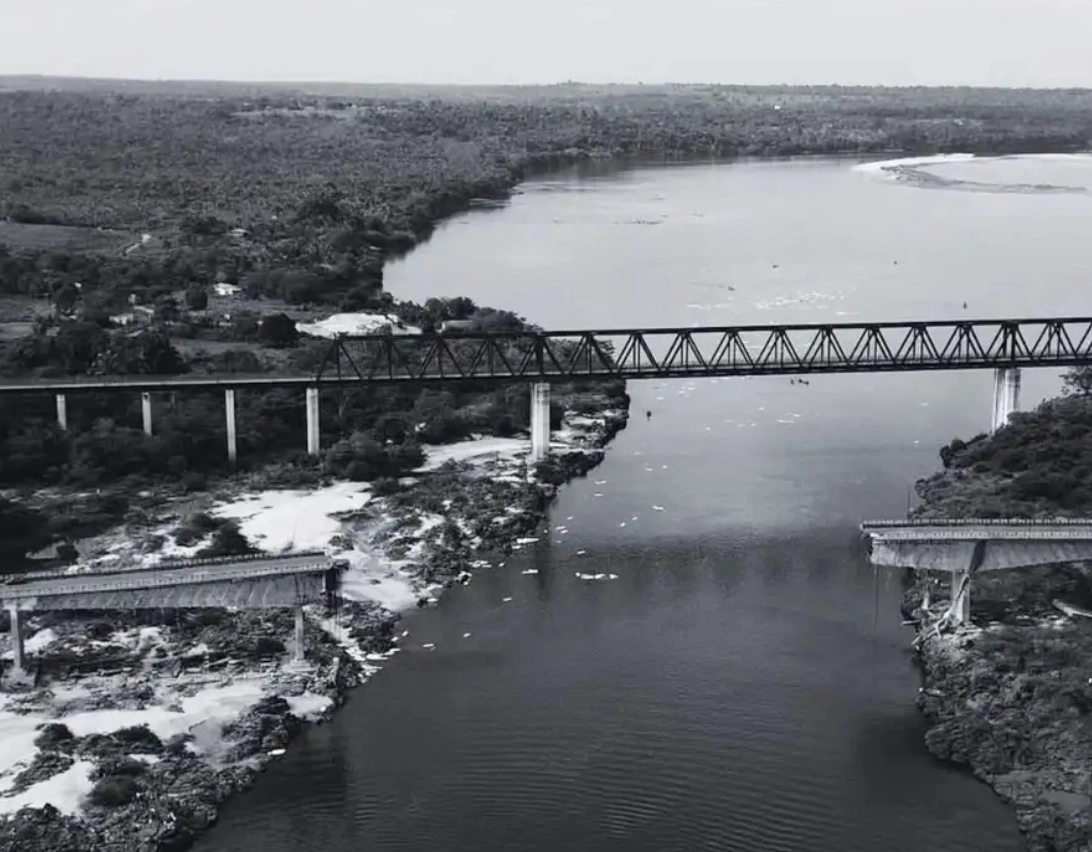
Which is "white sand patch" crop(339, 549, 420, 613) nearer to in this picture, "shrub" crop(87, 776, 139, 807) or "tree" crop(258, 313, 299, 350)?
"shrub" crop(87, 776, 139, 807)

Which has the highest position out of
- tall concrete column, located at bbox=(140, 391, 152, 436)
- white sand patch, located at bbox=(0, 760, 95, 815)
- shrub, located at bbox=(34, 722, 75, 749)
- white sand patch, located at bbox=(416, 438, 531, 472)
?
tall concrete column, located at bbox=(140, 391, 152, 436)

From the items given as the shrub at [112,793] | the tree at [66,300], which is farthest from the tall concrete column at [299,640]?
the tree at [66,300]

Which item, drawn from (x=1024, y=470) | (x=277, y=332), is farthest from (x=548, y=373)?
(x=277, y=332)

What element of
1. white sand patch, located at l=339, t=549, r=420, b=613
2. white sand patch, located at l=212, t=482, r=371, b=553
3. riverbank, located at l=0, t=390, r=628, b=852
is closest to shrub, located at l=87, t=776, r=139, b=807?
riverbank, located at l=0, t=390, r=628, b=852

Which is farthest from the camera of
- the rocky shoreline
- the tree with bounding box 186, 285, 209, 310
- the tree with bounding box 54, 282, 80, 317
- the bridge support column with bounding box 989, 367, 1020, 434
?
the tree with bounding box 186, 285, 209, 310

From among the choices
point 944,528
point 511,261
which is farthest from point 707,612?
point 511,261

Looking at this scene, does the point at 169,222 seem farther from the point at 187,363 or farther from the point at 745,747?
the point at 745,747
